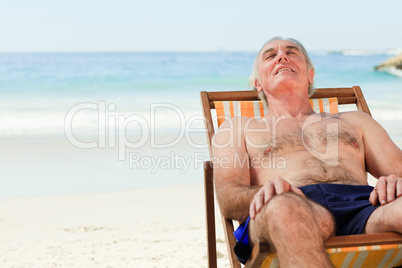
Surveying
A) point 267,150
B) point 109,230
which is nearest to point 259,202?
point 267,150

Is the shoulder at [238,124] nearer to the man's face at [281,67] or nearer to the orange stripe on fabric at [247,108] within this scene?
the man's face at [281,67]

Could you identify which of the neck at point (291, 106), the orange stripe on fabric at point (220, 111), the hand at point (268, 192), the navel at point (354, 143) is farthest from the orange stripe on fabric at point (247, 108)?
the hand at point (268, 192)

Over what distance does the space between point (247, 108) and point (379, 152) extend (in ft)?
3.05

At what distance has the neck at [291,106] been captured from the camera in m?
2.95

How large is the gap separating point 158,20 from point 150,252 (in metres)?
24.2

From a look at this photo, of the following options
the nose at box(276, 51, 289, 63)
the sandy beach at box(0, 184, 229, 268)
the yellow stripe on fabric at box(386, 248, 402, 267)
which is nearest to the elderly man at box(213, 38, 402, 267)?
the nose at box(276, 51, 289, 63)

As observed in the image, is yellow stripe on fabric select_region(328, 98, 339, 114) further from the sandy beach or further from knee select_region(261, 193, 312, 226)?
knee select_region(261, 193, 312, 226)

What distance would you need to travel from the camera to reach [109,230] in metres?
4.10

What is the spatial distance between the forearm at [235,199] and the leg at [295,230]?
0.34m

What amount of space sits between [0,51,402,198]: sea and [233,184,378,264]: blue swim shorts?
133 inches

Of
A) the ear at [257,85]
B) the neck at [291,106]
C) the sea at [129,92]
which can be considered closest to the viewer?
the neck at [291,106]

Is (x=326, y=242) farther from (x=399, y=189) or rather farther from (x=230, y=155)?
(x=230, y=155)

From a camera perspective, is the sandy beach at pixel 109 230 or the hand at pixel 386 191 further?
the sandy beach at pixel 109 230

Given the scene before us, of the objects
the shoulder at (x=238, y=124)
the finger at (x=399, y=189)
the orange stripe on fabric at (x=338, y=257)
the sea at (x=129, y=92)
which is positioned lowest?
the orange stripe on fabric at (x=338, y=257)
